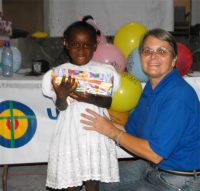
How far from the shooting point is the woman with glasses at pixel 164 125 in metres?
1.64

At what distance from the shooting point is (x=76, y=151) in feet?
6.24

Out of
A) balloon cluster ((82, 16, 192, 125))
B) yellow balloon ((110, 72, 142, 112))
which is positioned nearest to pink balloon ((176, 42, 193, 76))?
balloon cluster ((82, 16, 192, 125))

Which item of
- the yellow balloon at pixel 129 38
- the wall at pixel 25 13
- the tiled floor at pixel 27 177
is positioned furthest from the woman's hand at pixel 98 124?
the wall at pixel 25 13

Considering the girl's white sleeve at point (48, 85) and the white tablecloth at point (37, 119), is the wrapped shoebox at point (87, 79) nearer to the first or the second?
the girl's white sleeve at point (48, 85)

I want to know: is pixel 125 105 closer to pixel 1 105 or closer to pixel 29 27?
pixel 1 105

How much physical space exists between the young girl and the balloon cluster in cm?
53

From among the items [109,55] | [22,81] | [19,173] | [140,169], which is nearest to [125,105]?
[109,55]

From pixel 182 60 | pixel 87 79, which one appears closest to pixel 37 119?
pixel 87 79

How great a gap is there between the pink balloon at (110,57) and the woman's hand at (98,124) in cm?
83

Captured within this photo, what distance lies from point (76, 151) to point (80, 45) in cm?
51

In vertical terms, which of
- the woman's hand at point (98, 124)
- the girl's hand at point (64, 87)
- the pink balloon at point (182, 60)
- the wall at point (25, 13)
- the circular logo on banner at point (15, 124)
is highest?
the wall at point (25, 13)

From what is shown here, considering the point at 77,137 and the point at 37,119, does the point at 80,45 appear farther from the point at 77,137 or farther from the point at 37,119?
the point at 37,119

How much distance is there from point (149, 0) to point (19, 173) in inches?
120

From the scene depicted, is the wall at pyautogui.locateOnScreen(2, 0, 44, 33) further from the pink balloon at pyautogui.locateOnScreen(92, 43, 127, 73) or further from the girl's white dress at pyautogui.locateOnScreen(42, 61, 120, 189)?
the girl's white dress at pyautogui.locateOnScreen(42, 61, 120, 189)
